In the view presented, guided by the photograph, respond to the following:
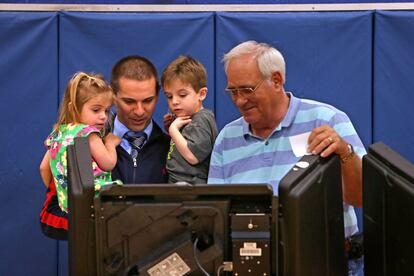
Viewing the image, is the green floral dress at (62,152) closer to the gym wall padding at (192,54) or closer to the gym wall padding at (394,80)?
the gym wall padding at (192,54)

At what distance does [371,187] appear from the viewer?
1626 millimetres

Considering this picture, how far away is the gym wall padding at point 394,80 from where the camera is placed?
4180mm

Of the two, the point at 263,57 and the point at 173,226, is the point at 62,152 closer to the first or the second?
the point at 263,57

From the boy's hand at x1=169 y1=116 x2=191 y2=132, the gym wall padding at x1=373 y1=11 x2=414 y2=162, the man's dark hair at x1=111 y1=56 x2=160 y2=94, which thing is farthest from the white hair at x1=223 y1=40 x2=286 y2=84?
the gym wall padding at x1=373 y1=11 x2=414 y2=162

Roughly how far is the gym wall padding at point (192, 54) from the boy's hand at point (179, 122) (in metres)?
1.38

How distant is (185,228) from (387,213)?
0.45 metres

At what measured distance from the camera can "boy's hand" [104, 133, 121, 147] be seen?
8.64 feet

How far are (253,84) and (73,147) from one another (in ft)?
3.10

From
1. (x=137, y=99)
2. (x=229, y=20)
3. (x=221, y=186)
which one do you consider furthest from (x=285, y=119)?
(x=229, y=20)

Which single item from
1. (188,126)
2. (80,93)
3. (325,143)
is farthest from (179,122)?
(325,143)

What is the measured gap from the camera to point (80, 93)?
8.86ft

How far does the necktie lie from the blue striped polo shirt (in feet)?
1.05

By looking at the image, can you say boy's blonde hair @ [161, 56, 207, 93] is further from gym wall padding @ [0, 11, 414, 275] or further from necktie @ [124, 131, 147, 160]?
gym wall padding @ [0, 11, 414, 275]

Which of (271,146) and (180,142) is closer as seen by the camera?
(271,146)
